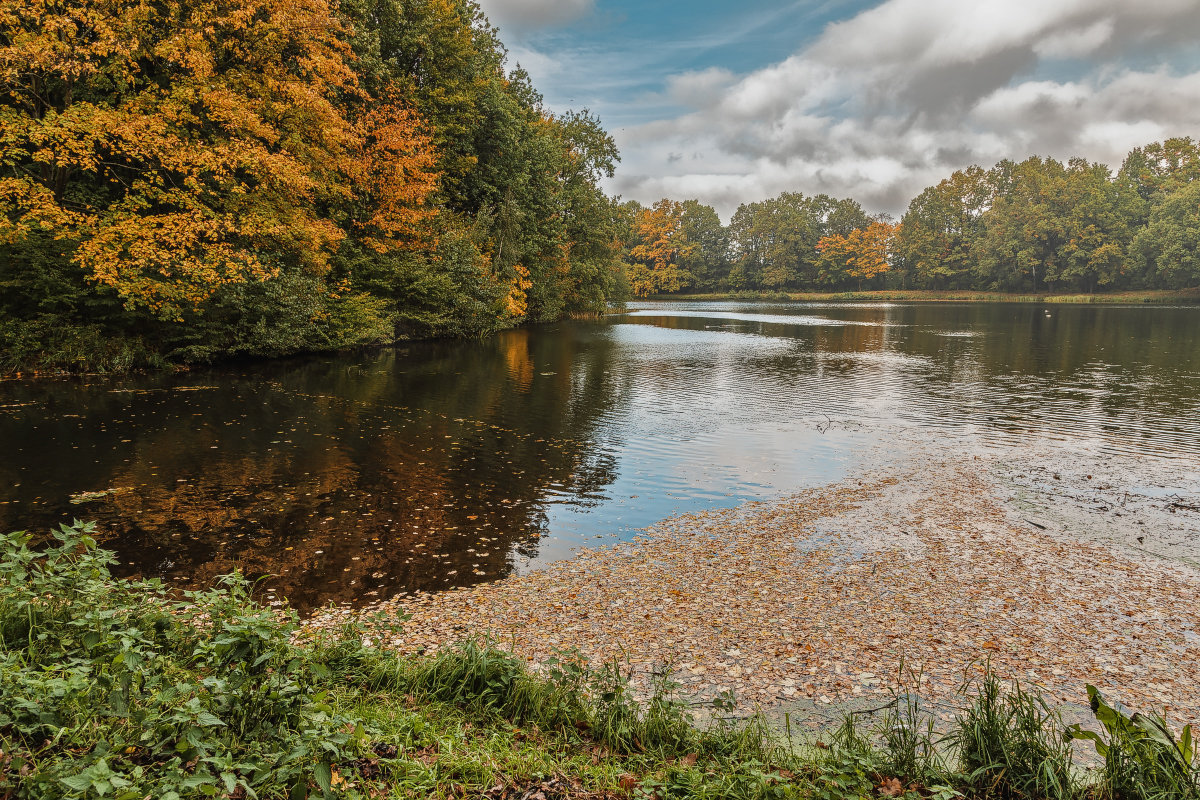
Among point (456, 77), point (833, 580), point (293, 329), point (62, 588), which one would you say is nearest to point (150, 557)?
point (62, 588)

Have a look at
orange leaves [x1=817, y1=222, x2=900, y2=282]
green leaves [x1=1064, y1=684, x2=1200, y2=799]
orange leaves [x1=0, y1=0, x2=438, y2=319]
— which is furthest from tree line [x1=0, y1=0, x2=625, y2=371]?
orange leaves [x1=817, y1=222, x2=900, y2=282]

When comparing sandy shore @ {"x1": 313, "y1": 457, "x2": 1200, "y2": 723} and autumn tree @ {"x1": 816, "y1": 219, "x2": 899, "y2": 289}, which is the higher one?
autumn tree @ {"x1": 816, "y1": 219, "x2": 899, "y2": 289}

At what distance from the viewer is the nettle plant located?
3338 millimetres

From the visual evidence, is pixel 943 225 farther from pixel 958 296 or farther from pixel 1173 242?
pixel 1173 242

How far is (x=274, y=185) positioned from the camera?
24.3m

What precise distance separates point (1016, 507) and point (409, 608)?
1105 cm

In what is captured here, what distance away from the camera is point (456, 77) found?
3966cm

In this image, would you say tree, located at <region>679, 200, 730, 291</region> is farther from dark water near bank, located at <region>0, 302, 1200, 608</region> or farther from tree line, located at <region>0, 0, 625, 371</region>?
dark water near bank, located at <region>0, 302, 1200, 608</region>

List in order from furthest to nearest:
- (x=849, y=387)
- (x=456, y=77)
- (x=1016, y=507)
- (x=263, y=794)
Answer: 1. (x=456, y=77)
2. (x=849, y=387)
3. (x=1016, y=507)
4. (x=263, y=794)

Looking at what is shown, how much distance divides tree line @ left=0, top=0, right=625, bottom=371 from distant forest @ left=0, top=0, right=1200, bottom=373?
4.0 inches

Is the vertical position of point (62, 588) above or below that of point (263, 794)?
above

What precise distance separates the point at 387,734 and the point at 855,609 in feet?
19.4

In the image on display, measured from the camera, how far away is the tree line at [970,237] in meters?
100

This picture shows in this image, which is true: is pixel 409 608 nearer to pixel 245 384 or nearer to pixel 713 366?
pixel 245 384
